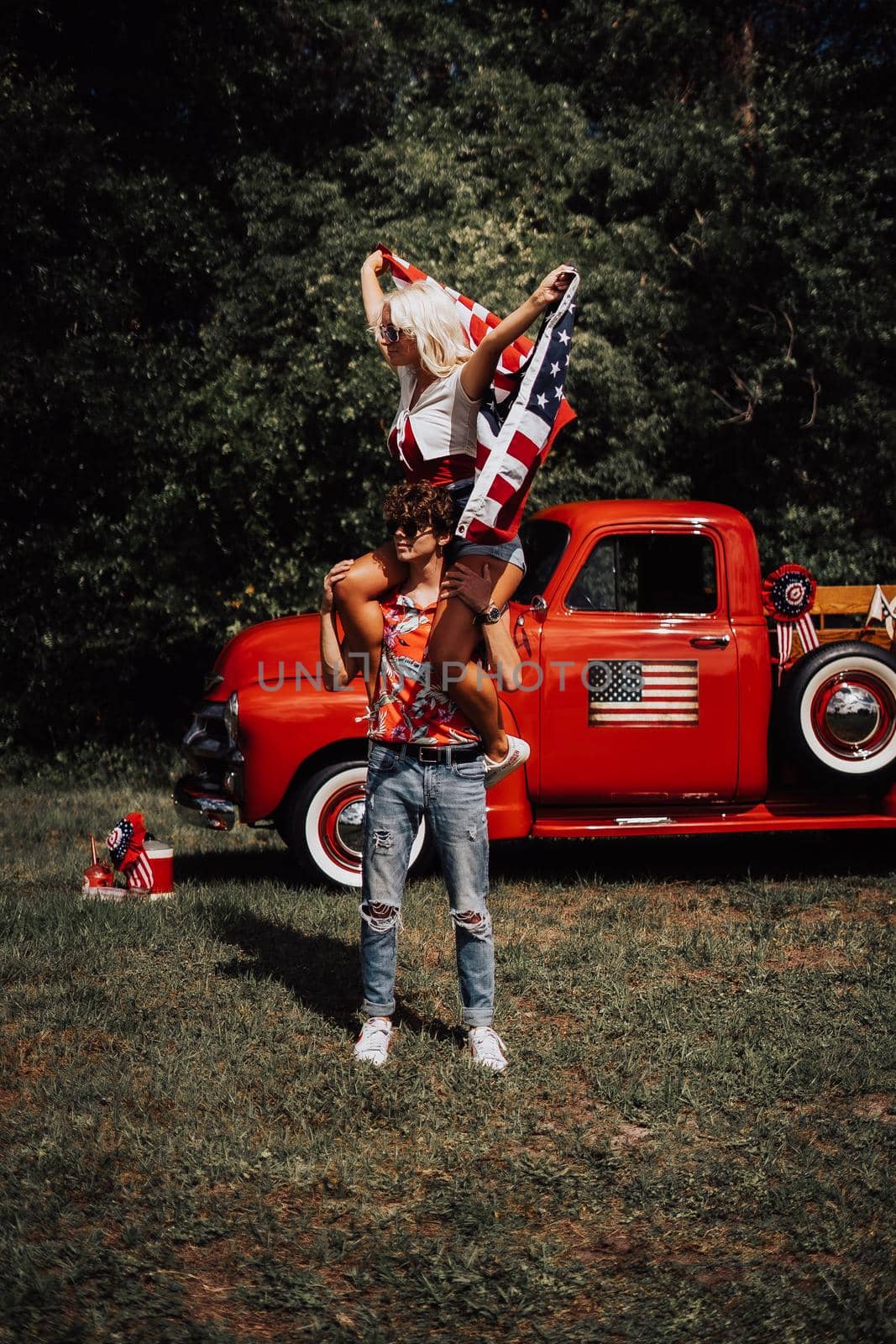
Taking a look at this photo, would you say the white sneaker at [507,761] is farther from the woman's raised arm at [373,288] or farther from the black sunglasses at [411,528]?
the woman's raised arm at [373,288]

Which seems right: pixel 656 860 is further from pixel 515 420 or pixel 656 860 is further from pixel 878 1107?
pixel 515 420

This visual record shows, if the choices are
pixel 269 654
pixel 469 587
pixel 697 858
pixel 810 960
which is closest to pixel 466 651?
pixel 469 587

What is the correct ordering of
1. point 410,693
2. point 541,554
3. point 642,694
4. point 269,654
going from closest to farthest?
point 410,693
point 642,694
point 269,654
point 541,554

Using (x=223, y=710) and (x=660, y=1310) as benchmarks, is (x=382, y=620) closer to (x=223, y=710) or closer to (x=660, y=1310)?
(x=660, y=1310)

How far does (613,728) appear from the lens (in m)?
6.41

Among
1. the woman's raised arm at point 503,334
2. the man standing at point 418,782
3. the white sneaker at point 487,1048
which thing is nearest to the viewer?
the woman's raised arm at point 503,334

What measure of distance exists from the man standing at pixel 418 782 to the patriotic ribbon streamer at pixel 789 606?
10.1 ft

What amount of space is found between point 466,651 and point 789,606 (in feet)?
10.7

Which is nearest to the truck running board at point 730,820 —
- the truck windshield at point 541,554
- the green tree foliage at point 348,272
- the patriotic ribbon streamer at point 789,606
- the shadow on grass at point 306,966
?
the patriotic ribbon streamer at point 789,606

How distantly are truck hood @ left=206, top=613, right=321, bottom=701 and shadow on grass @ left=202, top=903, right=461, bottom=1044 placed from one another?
4.02ft

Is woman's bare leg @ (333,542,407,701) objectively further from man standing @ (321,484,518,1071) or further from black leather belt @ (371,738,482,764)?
black leather belt @ (371,738,482,764)

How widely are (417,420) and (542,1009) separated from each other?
7.47ft

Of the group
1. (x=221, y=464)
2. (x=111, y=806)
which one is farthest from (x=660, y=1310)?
(x=221, y=464)

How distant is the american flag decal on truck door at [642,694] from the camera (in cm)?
641
